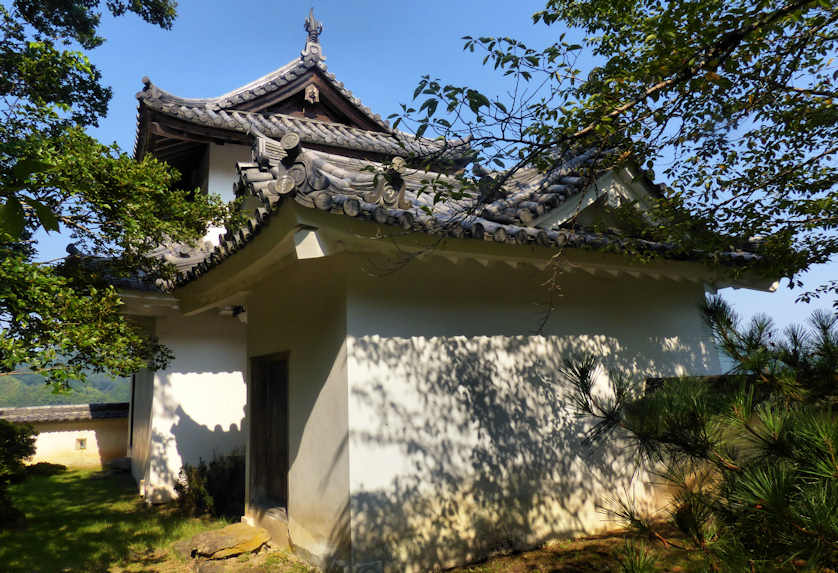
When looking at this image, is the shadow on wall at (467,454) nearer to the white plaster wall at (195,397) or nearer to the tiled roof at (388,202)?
the tiled roof at (388,202)

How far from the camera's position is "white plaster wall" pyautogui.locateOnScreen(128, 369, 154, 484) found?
859cm

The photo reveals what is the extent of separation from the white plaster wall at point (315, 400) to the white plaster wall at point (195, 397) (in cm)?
362

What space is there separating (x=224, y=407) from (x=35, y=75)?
5.80 meters

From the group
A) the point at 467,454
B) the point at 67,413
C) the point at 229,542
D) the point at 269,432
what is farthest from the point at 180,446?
the point at 67,413

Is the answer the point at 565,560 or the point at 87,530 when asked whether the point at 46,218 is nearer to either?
the point at 565,560

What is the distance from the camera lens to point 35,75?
450 cm

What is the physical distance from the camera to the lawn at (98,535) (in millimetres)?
5227

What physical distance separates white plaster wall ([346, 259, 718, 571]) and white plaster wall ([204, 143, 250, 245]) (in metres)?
5.94

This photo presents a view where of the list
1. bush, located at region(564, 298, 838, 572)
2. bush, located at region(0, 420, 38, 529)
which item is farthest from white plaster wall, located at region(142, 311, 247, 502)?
bush, located at region(564, 298, 838, 572)

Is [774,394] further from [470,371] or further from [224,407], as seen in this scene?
[224,407]

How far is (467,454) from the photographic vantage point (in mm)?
4699

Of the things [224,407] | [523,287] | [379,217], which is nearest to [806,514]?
[379,217]

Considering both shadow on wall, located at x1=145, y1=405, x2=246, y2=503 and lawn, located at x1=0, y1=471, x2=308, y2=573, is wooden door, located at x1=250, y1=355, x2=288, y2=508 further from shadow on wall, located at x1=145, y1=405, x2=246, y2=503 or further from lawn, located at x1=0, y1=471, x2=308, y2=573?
shadow on wall, located at x1=145, y1=405, x2=246, y2=503

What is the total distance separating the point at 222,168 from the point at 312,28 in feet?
15.2
